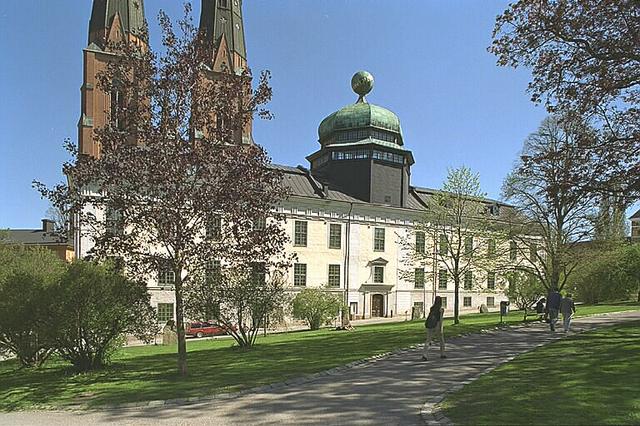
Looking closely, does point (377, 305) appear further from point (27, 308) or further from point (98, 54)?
point (27, 308)

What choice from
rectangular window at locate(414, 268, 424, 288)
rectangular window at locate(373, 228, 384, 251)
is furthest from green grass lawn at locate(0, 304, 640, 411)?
rectangular window at locate(373, 228, 384, 251)

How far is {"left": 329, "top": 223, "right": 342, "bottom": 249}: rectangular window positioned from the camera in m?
49.0

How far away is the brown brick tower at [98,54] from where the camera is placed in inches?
1753

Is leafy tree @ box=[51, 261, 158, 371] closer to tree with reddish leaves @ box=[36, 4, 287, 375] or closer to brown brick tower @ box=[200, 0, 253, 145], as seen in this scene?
tree with reddish leaves @ box=[36, 4, 287, 375]

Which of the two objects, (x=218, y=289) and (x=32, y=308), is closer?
(x=32, y=308)

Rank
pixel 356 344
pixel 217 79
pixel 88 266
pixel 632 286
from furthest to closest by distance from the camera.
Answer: pixel 632 286 < pixel 356 344 < pixel 88 266 < pixel 217 79

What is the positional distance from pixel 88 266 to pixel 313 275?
1231 inches

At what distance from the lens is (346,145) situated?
53.4m

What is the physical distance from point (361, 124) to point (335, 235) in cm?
1177

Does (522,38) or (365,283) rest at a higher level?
(522,38)

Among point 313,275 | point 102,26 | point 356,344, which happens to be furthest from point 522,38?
point 102,26

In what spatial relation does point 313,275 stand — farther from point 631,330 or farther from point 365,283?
point 631,330

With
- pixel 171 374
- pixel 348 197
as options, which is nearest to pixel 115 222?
pixel 171 374

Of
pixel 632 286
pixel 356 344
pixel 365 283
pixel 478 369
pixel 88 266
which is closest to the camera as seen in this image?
pixel 478 369
